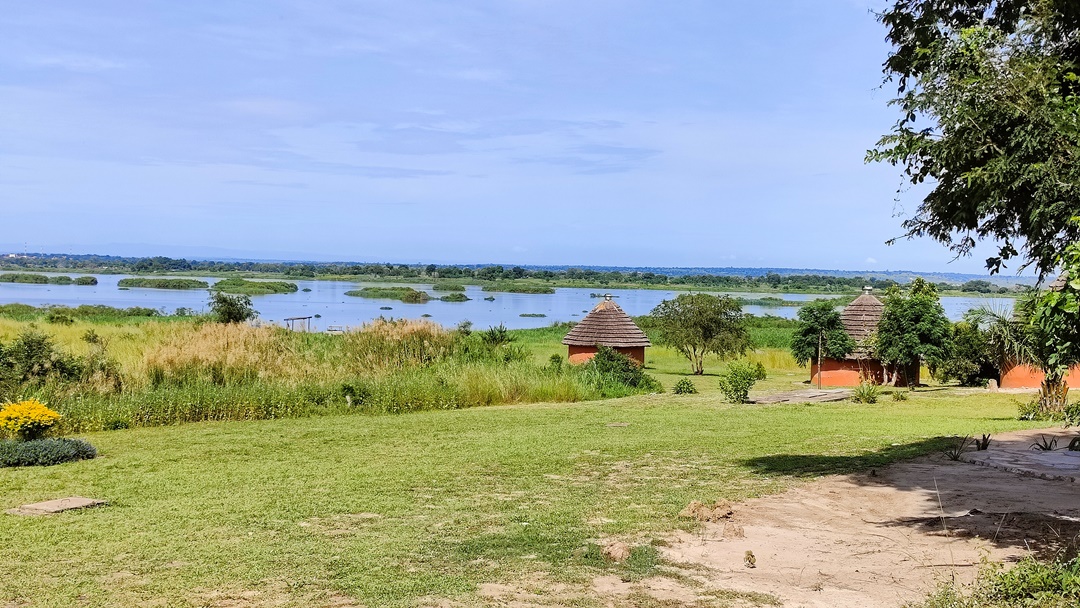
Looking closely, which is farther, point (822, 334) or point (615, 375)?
point (822, 334)

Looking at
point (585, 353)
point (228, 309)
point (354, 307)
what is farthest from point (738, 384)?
point (354, 307)

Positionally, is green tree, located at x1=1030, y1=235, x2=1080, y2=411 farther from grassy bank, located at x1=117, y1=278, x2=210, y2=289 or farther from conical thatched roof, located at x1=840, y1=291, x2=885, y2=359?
grassy bank, located at x1=117, y1=278, x2=210, y2=289

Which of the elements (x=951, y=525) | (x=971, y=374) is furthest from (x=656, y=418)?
(x=971, y=374)

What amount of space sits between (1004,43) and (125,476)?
8.73m

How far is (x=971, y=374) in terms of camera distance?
81.6 ft

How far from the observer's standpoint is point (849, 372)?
83.5ft

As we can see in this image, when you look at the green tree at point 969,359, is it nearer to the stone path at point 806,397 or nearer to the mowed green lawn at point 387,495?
the stone path at point 806,397

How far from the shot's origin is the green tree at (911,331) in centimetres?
2264

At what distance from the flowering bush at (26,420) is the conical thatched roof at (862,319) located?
67.6 ft

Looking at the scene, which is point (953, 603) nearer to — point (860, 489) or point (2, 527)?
point (860, 489)

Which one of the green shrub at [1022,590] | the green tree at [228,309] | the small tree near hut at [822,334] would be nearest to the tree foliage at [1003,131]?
the green shrub at [1022,590]

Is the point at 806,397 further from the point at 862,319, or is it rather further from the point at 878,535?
the point at 878,535

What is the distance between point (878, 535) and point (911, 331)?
18.1 m

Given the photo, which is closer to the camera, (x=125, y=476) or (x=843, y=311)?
(x=125, y=476)
